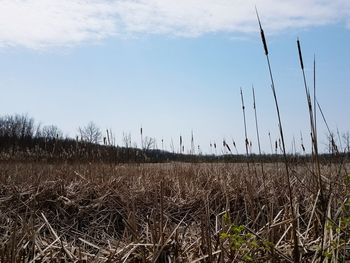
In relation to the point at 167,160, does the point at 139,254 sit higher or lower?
lower

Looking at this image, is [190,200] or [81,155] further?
[81,155]

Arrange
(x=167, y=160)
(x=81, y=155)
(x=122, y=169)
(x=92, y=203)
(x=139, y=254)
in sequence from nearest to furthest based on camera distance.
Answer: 1. (x=139, y=254)
2. (x=92, y=203)
3. (x=122, y=169)
4. (x=81, y=155)
5. (x=167, y=160)

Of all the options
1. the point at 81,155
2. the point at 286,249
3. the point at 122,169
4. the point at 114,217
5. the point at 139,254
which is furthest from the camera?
the point at 81,155

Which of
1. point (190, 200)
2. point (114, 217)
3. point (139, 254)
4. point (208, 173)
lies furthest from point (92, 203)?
point (139, 254)

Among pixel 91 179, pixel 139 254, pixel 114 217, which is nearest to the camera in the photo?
pixel 139 254

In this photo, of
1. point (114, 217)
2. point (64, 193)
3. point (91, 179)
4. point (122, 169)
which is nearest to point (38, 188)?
point (64, 193)

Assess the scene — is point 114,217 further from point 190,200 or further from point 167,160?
point 167,160

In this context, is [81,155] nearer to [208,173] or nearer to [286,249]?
[208,173]

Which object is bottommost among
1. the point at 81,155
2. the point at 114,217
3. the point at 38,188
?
the point at 114,217

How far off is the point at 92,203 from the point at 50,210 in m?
0.62

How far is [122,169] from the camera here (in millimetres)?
8555

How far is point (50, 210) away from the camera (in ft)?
20.8

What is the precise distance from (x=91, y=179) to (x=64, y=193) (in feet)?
1.86

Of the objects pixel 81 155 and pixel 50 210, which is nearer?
pixel 50 210
